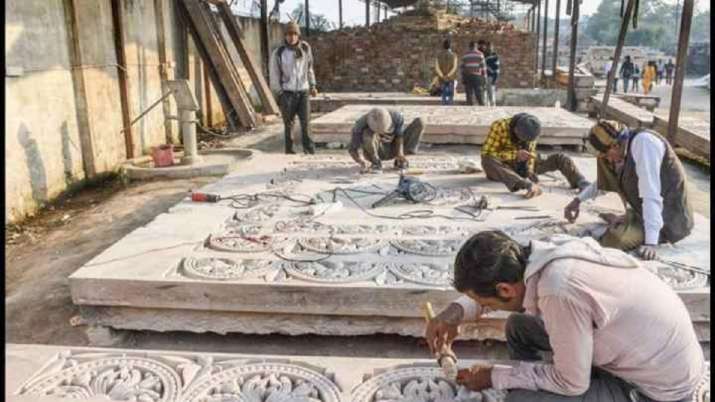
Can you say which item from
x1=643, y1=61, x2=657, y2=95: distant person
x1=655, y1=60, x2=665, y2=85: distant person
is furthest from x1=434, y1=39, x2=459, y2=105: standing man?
x1=655, y1=60, x2=665, y2=85: distant person

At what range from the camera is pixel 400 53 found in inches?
655

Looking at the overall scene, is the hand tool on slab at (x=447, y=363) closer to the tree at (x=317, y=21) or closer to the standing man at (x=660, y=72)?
the tree at (x=317, y=21)

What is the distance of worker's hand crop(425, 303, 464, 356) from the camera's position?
2.04 metres

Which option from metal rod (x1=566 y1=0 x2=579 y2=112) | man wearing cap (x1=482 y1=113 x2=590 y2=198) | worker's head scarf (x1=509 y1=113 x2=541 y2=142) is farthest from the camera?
metal rod (x1=566 y1=0 x2=579 y2=112)

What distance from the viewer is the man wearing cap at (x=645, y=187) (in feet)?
9.91

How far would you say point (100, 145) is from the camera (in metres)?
6.45

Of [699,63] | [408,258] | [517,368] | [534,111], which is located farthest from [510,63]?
[699,63]

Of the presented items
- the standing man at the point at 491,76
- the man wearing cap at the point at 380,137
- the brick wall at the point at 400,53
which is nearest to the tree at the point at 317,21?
the brick wall at the point at 400,53

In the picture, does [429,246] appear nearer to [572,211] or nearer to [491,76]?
[572,211]

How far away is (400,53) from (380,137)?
11646 millimetres

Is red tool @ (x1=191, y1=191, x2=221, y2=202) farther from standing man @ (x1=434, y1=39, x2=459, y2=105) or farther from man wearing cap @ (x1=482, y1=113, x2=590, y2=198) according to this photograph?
standing man @ (x1=434, y1=39, x2=459, y2=105)

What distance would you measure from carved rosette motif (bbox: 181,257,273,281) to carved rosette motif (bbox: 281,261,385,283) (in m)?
0.15

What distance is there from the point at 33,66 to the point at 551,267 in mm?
5241

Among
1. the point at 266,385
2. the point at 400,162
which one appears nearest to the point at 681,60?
the point at 400,162
